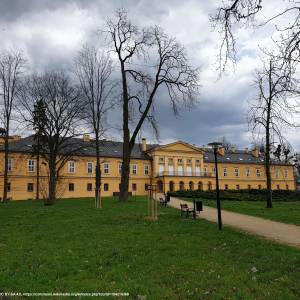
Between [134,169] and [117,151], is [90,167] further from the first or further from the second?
[134,169]

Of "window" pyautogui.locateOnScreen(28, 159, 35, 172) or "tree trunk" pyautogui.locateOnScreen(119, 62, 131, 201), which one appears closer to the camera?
"tree trunk" pyautogui.locateOnScreen(119, 62, 131, 201)

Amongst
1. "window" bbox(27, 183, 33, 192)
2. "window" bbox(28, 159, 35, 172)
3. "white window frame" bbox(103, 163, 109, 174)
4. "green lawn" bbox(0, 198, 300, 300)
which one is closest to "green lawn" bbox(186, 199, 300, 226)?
"green lawn" bbox(0, 198, 300, 300)

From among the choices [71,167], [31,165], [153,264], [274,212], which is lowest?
[153,264]

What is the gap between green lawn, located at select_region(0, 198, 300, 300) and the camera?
6.14 m

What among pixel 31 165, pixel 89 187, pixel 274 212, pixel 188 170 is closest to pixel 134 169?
pixel 89 187

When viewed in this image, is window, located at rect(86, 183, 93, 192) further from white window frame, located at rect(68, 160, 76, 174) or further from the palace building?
white window frame, located at rect(68, 160, 76, 174)

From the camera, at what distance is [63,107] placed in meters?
31.1

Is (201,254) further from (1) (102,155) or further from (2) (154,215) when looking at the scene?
(1) (102,155)

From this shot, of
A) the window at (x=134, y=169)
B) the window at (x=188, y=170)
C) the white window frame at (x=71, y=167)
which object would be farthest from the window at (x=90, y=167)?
the window at (x=188, y=170)

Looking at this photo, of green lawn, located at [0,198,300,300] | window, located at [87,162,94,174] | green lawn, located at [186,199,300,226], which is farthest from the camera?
window, located at [87,162,94,174]

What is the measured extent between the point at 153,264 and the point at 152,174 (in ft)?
202

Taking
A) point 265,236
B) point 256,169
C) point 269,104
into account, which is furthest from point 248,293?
point 256,169

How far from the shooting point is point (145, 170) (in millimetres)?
69062

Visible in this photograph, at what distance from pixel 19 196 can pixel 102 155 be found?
49.3ft
